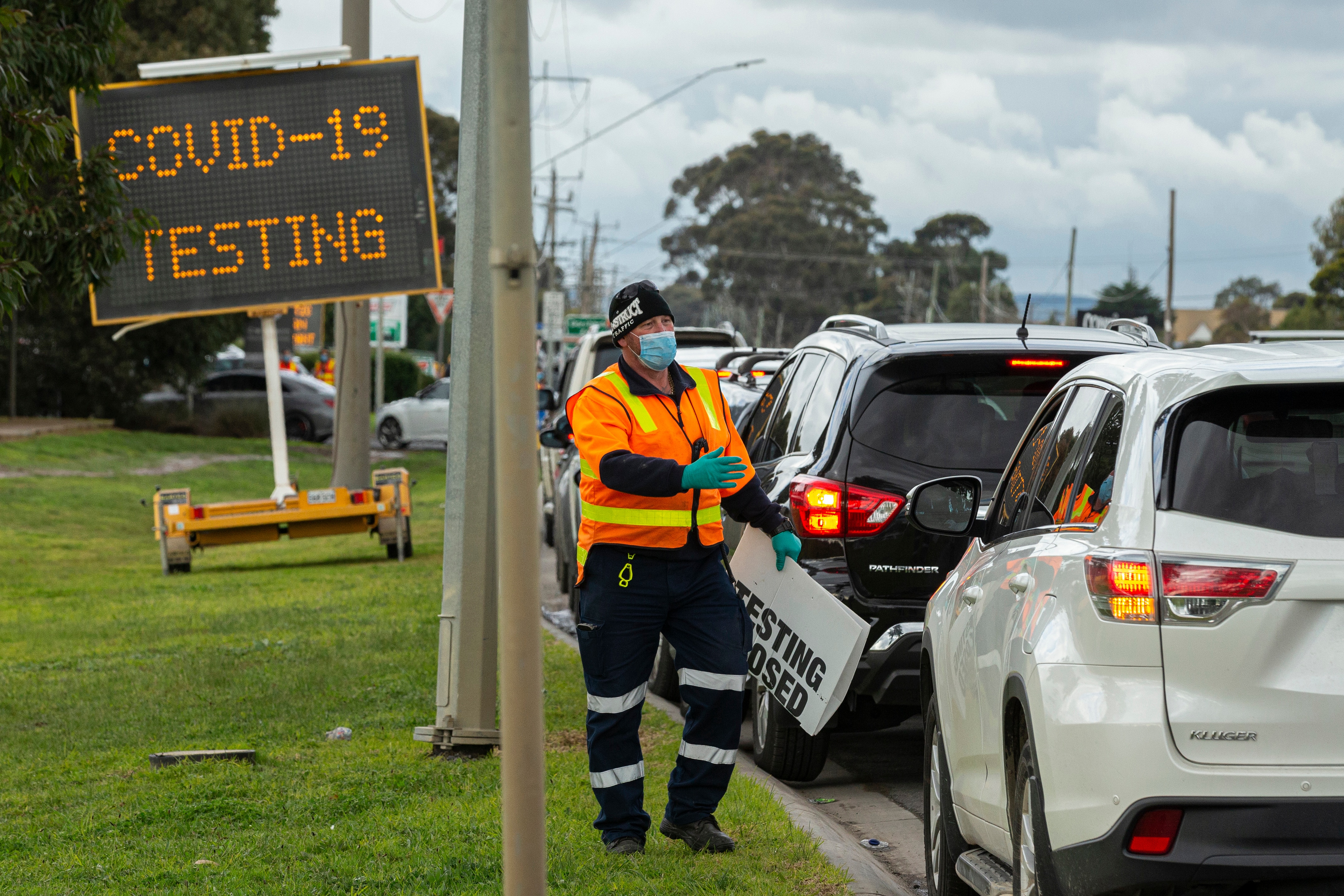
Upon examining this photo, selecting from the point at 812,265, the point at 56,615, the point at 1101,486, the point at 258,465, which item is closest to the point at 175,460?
the point at 258,465

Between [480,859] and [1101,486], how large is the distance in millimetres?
2692

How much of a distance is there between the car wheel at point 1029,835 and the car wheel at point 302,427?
3828cm

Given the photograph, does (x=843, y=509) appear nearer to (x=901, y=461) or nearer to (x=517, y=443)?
(x=901, y=461)

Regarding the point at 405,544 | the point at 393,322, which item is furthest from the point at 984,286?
the point at 405,544

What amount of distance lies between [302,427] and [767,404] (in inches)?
1338

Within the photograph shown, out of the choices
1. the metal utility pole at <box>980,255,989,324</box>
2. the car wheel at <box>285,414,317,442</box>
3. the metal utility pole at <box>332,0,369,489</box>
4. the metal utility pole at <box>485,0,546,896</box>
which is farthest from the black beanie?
the metal utility pole at <box>980,255,989,324</box>

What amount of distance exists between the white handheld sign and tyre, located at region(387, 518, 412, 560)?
1060cm

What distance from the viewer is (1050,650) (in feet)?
11.9

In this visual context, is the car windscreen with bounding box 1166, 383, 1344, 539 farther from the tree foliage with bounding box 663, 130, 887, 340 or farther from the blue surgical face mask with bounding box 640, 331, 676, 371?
the tree foliage with bounding box 663, 130, 887, 340

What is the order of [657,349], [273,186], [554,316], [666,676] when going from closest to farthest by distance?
[657,349]
[666,676]
[273,186]
[554,316]

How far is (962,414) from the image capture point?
680 centimetres

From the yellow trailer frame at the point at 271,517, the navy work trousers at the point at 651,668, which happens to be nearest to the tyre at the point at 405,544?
the yellow trailer frame at the point at 271,517

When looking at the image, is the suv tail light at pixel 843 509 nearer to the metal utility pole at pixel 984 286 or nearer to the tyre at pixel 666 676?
the tyre at pixel 666 676

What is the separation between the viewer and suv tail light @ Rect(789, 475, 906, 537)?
6707mm
